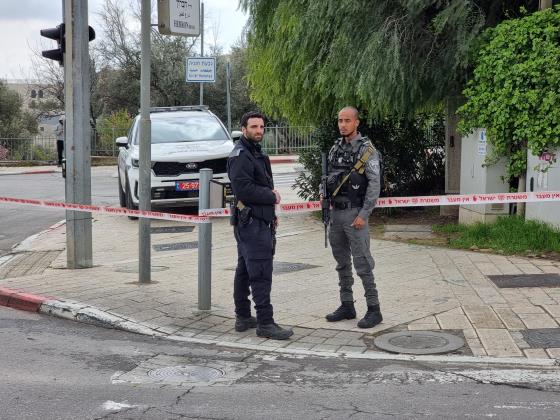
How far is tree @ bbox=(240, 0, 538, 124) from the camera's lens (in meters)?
10.9

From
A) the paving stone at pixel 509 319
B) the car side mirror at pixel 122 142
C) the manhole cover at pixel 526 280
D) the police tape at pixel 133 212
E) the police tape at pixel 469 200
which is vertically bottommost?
the paving stone at pixel 509 319

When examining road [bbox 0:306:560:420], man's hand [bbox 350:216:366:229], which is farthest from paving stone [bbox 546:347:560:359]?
man's hand [bbox 350:216:366:229]

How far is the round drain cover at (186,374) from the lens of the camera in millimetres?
5562

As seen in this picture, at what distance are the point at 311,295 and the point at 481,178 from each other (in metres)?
4.20

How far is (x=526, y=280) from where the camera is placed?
8.49 m

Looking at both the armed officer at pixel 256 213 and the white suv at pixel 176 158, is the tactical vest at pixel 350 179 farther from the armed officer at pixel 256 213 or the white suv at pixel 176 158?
the white suv at pixel 176 158

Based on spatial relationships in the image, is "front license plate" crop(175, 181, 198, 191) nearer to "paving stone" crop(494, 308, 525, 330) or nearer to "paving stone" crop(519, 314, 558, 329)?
"paving stone" crop(494, 308, 525, 330)

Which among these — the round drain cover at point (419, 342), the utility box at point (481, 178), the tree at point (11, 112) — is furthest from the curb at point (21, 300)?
the tree at point (11, 112)

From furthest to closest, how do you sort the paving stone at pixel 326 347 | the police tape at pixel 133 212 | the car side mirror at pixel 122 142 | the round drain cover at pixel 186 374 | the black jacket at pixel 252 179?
the car side mirror at pixel 122 142 < the police tape at pixel 133 212 < the black jacket at pixel 252 179 < the paving stone at pixel 326 347 < the round drain cover at pixel 186 374

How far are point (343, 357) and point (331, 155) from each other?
1.85 meters

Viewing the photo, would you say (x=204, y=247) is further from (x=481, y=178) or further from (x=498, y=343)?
(x=481, y=178)

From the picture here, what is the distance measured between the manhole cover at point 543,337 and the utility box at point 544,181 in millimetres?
3804

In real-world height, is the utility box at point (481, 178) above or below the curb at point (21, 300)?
above

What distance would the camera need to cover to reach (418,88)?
11.3 metres
